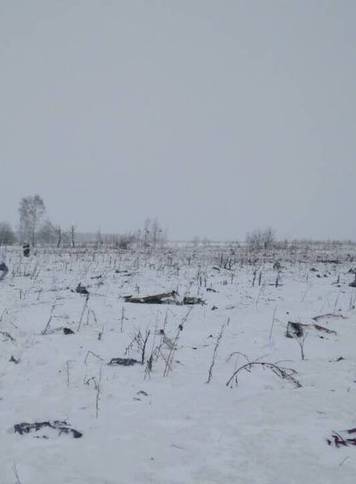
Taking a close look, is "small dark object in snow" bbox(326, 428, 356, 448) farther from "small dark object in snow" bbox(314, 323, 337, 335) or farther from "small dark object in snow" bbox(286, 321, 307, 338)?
"small dark object in snow" bbox(314, 323, 337, 335)

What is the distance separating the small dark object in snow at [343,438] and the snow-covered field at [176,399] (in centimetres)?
5

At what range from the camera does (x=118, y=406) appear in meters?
3.29

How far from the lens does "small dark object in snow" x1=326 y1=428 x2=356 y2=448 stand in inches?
105

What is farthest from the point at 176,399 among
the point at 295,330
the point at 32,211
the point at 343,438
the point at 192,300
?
the point at 32,211

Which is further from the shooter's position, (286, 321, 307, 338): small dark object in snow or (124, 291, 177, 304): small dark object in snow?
(124, 291, 177, 304): small dark object in snow

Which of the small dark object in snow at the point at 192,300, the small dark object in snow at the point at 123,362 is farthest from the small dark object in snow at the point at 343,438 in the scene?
the small dark object in snow at the point at 192,300

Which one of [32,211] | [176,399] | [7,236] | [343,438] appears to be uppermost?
[32,211]

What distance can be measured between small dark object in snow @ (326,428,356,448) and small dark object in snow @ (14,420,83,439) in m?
1.82

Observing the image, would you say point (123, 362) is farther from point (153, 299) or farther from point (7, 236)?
point (7, 236)

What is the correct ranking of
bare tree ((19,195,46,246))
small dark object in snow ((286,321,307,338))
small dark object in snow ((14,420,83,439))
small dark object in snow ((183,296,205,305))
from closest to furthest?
small dark object in snow ((14,420,83,439)) < small dark object in snow ((286,321,307,338)) < small dark object in snow ((183,296,205,305)) < bare tree ((19,195,46,246))

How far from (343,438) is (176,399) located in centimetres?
142

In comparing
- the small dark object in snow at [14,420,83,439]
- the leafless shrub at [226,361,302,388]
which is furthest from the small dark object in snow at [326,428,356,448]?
the small dark object in snow at [14,420,83,439]

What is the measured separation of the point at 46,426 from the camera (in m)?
2.86

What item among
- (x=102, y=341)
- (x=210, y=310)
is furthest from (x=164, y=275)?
(x=102, y=341)
